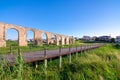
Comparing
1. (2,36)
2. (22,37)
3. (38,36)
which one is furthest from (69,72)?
(38,36)

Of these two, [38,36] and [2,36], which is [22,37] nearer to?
[2,36]

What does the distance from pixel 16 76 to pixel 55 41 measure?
4274cm

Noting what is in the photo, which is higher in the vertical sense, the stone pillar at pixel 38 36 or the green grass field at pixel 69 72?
the stone pillar at pixel 38 36

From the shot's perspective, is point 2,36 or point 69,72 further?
point 2,36

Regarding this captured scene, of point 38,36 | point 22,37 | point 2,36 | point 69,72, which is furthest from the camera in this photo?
point 38,36

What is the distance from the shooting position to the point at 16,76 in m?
6.80

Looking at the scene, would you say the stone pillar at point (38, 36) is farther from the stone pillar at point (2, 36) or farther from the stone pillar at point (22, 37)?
the stone pillar at point (2, 36)

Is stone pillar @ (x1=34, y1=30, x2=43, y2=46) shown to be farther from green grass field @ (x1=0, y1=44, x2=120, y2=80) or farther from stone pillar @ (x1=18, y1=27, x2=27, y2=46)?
green grass field @ (x1=0, y1=44, x2=120, y2=80)

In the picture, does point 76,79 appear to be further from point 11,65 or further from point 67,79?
point 11,65

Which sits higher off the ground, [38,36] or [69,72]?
[38,36]

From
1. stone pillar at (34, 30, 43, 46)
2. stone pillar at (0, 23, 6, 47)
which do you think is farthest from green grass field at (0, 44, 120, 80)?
stone pillar at (34, 30, 43, 46)

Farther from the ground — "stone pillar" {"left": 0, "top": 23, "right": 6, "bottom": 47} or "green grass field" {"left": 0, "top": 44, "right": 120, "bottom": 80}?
"stone pillar" {"left": 0, "top": 23, "right": 6, "bottom": 47}

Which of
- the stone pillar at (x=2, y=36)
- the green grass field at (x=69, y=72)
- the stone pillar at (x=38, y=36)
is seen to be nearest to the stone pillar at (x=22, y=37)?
the stone pillar at (x=2, y=36)

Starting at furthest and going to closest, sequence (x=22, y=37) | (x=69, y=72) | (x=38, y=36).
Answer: (x=38, y=36)
(x=22, y=37)
(x=69, y=72)
